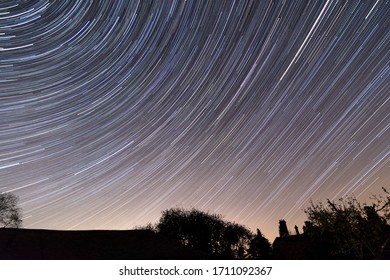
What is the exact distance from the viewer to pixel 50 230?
21.0m

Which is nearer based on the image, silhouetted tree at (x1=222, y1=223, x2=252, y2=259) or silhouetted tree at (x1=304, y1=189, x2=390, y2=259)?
silhouetted tree at (x1=304, y1=189, x2=390, y2=259)

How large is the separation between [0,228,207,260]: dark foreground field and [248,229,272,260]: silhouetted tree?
32.0 metres

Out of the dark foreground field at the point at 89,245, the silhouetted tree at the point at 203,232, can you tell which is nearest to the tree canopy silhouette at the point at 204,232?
the silhouetted tree at the point at 203,232

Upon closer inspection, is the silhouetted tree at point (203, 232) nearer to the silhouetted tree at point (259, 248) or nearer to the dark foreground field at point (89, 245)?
the silhouetted tree at point (259, 248)

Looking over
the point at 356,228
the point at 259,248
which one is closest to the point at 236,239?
the point at 259,248

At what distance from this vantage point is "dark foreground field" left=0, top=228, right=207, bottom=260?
1651cm

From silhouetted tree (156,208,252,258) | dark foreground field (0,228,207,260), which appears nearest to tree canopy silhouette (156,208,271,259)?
silhouetted tree (156,208,252,258)

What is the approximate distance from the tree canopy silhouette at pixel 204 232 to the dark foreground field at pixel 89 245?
22055 millimetres

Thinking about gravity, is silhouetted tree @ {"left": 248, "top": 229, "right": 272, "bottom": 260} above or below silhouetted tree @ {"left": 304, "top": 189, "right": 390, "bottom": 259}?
above

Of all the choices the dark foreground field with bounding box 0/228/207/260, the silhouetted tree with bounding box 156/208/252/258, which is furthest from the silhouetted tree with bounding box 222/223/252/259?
the dark foreground field with bounding box 0/228/207/260

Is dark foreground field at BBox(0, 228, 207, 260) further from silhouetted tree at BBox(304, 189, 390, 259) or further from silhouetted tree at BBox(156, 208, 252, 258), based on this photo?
silhouetted tree at BBox(156, 208, 252, 258)
